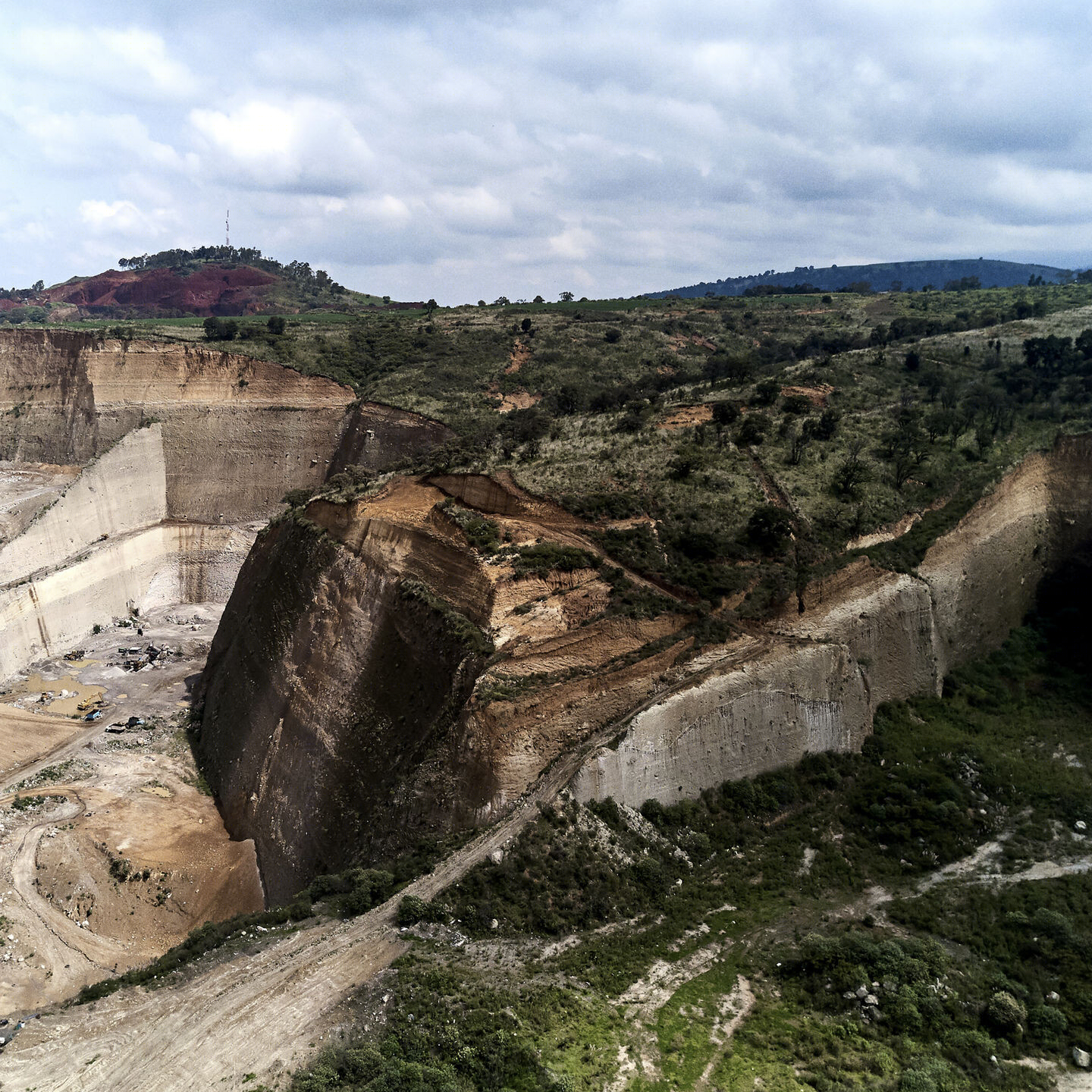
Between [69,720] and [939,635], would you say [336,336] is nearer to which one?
[69,720]

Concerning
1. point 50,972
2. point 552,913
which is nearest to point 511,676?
point 552,913

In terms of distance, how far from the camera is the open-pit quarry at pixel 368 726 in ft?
44.4

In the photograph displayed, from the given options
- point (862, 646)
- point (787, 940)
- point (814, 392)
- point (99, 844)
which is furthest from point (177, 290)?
point (787, 940)

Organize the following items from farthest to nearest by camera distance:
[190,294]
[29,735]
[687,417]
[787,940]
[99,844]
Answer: [190,294] → [29,735] → [687,417] → [99,844] → [787,940]

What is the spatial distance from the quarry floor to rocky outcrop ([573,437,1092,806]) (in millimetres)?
12621

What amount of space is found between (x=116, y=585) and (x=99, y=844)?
24140 millimetres

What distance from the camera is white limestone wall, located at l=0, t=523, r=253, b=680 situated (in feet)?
123

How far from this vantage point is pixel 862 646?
21.1m

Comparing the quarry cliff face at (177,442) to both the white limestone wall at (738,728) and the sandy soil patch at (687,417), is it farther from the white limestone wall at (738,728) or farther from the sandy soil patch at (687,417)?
the white limestone wall at (738,728)

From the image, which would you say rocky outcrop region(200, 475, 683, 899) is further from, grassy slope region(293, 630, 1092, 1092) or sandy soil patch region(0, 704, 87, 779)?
sandy soil patch region(0, 704, 87, 779)

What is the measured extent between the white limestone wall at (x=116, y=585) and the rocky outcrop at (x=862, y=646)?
33.4m

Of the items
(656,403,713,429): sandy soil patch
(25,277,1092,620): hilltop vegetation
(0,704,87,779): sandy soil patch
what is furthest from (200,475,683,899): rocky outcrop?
(0,704,87,779): sandy soil patch

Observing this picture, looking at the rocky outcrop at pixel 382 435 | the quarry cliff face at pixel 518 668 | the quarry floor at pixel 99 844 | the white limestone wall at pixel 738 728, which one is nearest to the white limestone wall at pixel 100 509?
the quarry floor at pixel 99 844

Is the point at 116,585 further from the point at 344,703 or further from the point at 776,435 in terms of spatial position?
the point at 776,435
